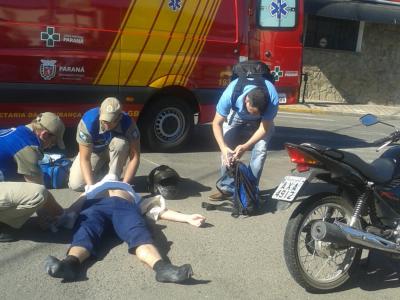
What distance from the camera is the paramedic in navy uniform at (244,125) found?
17.9ft

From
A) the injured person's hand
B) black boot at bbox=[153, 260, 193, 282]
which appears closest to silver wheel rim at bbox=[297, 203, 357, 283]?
black boot at bbox=[153, 260, 193, 282]

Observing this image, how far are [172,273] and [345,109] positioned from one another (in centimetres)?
1280

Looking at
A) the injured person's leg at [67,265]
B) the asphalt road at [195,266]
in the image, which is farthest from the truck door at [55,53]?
the injured person's leg at [67,265]

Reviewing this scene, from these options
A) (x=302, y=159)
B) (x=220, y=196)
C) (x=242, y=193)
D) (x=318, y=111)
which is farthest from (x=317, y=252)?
(x=318, y=111)

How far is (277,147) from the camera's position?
29.9 feet

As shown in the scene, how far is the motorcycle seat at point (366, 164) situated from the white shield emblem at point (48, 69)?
399 centimetres

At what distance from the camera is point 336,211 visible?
412cm

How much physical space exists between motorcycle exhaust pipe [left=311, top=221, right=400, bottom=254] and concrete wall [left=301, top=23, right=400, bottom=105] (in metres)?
13.4

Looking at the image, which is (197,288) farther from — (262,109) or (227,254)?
(262,109)

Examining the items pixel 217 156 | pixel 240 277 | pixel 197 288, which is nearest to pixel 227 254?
pixel 240 277

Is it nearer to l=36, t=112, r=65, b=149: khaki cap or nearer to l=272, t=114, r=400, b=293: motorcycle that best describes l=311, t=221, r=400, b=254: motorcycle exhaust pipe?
l=272, t=114, r=400, b=293: motorcycle

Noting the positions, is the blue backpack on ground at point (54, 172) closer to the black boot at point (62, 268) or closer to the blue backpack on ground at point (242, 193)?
the blue backpack on ground at point (242, 193)

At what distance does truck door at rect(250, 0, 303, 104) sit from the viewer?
8.76m

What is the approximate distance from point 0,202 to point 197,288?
1.45m
